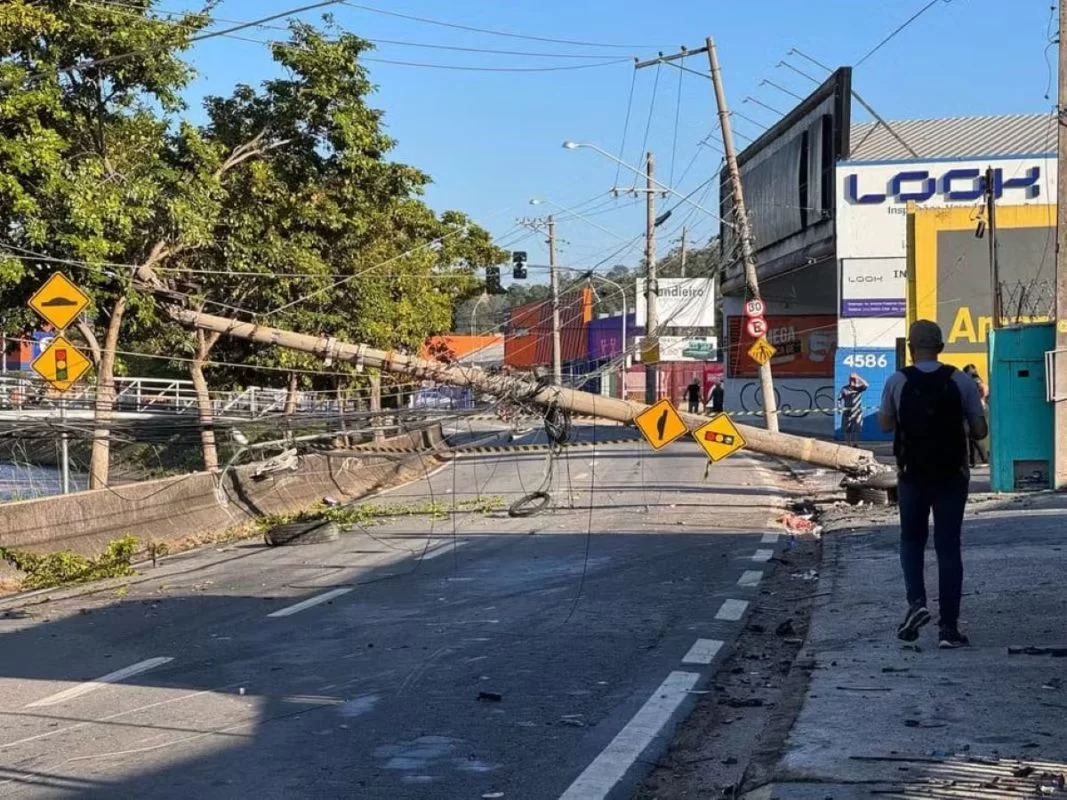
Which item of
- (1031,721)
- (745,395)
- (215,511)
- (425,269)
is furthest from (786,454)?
(745,395)

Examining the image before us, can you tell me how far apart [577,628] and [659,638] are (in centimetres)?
73

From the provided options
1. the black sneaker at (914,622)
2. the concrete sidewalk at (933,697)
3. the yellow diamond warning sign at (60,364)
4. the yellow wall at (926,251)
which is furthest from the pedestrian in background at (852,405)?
the black sneaker at (914,622)

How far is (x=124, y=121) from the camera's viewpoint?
20078 mm

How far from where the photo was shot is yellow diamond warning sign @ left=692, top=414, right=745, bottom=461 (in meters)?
18.0

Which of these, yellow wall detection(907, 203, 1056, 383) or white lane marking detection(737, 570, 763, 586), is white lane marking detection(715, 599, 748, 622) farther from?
yellow wall detection(907, 203, 1056, 383)

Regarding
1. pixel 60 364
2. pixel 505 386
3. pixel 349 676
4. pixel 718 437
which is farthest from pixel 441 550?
pixel 349 676

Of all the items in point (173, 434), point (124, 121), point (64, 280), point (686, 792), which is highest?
point (124, 121)

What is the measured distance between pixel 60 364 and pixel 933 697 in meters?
11.8

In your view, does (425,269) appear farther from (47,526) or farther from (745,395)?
(47,526)

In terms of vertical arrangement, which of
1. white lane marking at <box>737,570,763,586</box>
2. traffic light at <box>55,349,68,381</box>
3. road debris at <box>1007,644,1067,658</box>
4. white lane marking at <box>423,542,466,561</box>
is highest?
traffic light at <box>55,349,68,381</box>

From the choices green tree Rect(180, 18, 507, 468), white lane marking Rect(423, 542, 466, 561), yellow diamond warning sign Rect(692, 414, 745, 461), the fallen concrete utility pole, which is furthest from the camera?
green tree Rect(180, 18, 507, 468)

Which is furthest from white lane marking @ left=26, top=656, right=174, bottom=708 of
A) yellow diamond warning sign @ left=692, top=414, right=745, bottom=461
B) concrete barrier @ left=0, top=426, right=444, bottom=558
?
yellow diamond warning sign @ left=692, top=414, right=745, bottom=461

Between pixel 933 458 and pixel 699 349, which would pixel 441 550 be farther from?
pixel 699 349

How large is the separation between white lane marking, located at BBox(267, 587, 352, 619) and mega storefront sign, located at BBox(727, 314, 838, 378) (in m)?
39.1
